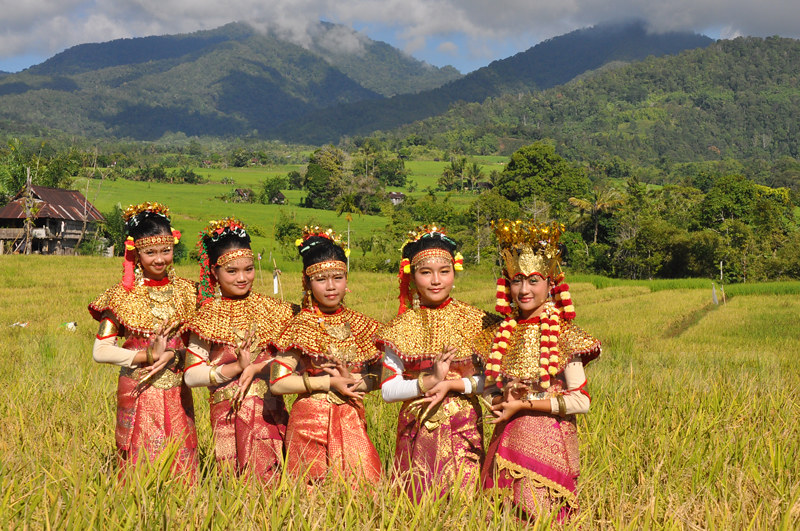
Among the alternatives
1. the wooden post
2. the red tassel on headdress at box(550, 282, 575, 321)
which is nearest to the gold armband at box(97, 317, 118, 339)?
the red tassel on headdress at box(550, 282, 575, 321)

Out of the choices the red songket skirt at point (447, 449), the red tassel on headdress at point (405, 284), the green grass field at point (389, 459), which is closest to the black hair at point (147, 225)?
the green grass field at point (389, 459)

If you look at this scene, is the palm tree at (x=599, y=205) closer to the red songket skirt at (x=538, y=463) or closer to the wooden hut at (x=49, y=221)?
the wooden hut at (x=49, y=221)

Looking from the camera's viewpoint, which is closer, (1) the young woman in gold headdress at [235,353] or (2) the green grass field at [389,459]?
(2) the green grass field at [389,459]

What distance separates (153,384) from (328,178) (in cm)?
8109

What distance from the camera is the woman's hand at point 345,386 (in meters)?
3.90

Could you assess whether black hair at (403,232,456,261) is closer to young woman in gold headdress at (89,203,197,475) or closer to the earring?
young woman in gold headdress at (89,203,197,475)

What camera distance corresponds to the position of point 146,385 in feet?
14.4

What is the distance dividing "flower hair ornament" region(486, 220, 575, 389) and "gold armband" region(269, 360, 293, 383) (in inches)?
49.2

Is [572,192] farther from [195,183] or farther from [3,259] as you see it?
[3,259]

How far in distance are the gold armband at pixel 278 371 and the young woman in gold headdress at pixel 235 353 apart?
0.18 m

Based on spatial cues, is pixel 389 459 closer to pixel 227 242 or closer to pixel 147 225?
pixel 227 242

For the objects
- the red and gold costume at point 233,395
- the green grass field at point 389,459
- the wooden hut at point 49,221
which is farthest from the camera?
the wooden hut at point 49,221

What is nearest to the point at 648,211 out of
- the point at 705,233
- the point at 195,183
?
the point at 705,233

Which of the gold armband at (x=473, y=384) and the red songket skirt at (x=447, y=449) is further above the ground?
the gold armband at (x=473, y=384)
